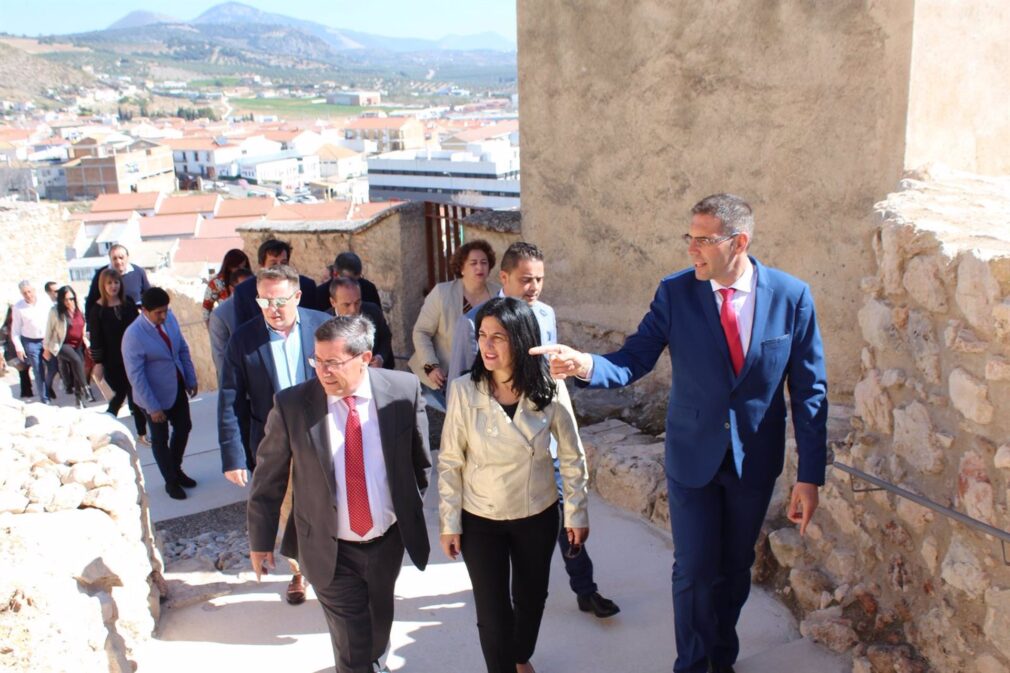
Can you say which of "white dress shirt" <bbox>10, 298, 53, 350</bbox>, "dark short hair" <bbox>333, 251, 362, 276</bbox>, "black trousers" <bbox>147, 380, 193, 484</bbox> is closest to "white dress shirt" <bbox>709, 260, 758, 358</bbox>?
"dark short hair" <bbox>333, 251, 362, 276</bbox>

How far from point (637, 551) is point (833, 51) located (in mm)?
2752

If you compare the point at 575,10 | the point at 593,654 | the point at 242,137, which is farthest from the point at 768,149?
the point at 242,137

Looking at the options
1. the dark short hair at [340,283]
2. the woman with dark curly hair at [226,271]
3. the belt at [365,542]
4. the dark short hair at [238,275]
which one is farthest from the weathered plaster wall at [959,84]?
the woman with dark curly hair at [226,271]

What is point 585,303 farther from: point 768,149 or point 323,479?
point 323,479

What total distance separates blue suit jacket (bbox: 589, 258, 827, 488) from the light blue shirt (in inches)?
65.0

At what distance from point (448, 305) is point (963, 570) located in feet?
9.72

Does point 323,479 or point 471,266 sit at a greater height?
point 471,266

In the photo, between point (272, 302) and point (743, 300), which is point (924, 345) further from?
point (272, 302)

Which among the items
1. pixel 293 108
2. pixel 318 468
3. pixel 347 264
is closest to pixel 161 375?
pixel 347 264

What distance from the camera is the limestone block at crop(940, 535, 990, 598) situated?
9.43ft

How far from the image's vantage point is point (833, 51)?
4.76 metres

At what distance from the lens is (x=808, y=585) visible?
3.81m

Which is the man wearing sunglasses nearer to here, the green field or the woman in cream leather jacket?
the woman in cream leather jacket

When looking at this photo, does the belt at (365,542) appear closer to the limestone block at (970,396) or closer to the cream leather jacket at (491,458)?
the cream leather jacket at (491,458)
